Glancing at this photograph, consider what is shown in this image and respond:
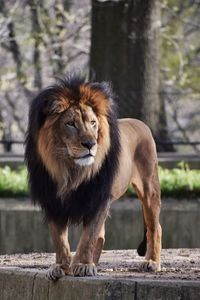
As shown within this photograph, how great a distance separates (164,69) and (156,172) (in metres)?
14.6

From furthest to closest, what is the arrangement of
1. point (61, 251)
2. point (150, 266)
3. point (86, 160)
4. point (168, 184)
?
point (168, 184), point (150, 266), point (61, 251), point (86, 160)

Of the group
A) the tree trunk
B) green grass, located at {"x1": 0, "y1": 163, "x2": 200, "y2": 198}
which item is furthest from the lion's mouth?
the tree trunk

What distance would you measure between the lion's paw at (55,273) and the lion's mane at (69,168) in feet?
0.98

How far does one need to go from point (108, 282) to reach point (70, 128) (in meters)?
0.98

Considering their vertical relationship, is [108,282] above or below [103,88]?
below

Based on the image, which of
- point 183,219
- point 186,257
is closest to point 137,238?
point 183,219

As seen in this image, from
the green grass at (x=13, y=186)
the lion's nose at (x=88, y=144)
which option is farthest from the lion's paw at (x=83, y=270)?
the green grass at (x=13, y=186)

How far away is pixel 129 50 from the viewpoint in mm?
15742

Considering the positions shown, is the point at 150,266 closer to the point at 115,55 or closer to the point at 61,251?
the point at 61,251

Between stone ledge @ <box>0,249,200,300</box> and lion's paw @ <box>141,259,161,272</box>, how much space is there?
5cm

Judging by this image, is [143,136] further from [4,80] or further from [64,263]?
[4,80]

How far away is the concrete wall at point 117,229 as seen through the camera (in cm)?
1225

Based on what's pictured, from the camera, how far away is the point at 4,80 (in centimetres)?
2322

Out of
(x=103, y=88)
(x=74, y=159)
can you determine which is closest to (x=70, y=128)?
(x=74, y=159)
